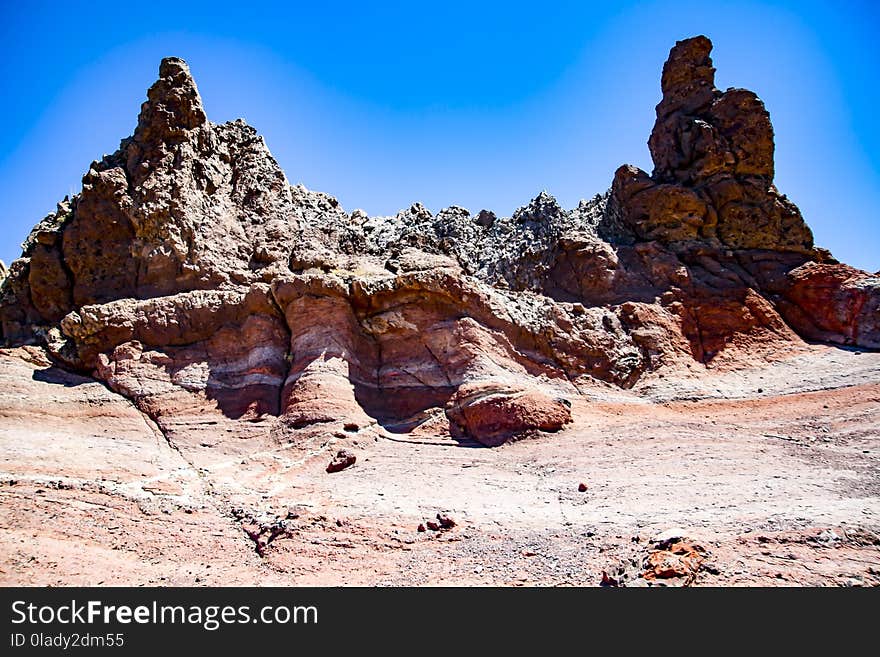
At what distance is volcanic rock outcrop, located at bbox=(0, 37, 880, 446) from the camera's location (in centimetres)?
1839

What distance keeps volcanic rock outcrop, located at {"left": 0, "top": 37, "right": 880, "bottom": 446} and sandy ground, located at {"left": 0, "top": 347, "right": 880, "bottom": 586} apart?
4.86 ft

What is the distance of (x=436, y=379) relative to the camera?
19.2 meters

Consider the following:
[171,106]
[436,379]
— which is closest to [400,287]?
[436,379]

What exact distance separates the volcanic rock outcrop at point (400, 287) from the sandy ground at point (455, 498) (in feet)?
4.86

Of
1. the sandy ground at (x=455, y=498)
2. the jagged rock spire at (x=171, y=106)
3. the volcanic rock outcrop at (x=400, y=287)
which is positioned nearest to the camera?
the sandy ground at (x=455, y=498)

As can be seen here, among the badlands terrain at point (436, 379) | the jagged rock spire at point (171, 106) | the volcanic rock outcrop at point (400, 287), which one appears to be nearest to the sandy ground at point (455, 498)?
the badlands terrain at point (436, 379)

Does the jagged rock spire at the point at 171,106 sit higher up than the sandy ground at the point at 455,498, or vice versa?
the jagged rock spire at the point at 171,106

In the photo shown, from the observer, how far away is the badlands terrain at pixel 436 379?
35.7 ft

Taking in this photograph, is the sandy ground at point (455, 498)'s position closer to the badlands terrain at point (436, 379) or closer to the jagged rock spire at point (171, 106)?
the badlands terrain at point (436, 379)

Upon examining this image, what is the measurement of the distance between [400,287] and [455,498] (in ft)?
28.5

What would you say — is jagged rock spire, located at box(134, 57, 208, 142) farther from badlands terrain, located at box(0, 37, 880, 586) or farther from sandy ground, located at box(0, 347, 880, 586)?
sandy ground, located at box(0, 347, 880, 586)

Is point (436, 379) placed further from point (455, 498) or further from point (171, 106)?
point (171, 106)

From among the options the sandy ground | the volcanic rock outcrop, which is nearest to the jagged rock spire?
the volcanic rock outcrop

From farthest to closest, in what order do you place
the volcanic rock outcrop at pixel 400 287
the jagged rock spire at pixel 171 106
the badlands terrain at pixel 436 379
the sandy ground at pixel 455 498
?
the jagged rock spire at pixel 171 106, the volcanic rock outcrop at pixel 400 287, the badlands terrain at pixel 436 379, the sandy ground at pixel 455 498
